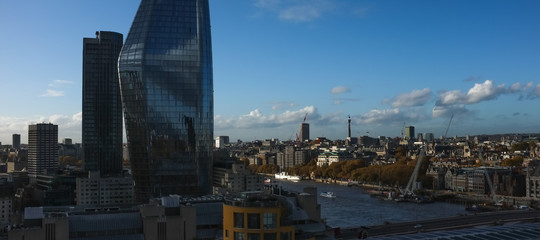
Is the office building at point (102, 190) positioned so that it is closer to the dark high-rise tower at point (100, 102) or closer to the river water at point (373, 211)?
the river water at point (373, 211)

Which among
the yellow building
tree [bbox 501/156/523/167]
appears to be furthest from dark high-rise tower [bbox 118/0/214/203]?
tree [bbox 501/156/523/167]

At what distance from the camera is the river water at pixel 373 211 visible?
213ft

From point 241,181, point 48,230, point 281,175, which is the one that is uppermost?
point 241,181

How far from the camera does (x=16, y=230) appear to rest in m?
34.4

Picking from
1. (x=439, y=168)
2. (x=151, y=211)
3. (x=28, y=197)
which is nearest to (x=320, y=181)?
(x=439, y=168)

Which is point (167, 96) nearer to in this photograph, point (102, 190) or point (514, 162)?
point (102, 190)

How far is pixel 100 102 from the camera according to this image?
11075 centimetres

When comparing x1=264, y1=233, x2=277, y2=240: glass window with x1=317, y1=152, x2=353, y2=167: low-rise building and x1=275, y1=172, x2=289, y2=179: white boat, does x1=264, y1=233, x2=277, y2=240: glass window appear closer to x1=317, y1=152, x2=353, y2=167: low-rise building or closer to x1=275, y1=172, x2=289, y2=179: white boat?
x1=275, y1=172, x2=289, y2=179: white boat

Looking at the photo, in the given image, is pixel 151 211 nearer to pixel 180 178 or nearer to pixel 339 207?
pixel 180 178

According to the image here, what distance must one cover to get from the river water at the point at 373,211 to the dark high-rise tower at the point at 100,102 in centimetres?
4400

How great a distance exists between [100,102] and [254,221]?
98946mm

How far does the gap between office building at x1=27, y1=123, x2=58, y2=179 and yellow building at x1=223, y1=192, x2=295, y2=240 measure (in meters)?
130

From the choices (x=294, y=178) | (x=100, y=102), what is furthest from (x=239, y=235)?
(x=294, y=178)

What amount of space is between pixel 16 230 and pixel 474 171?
3313 inches
